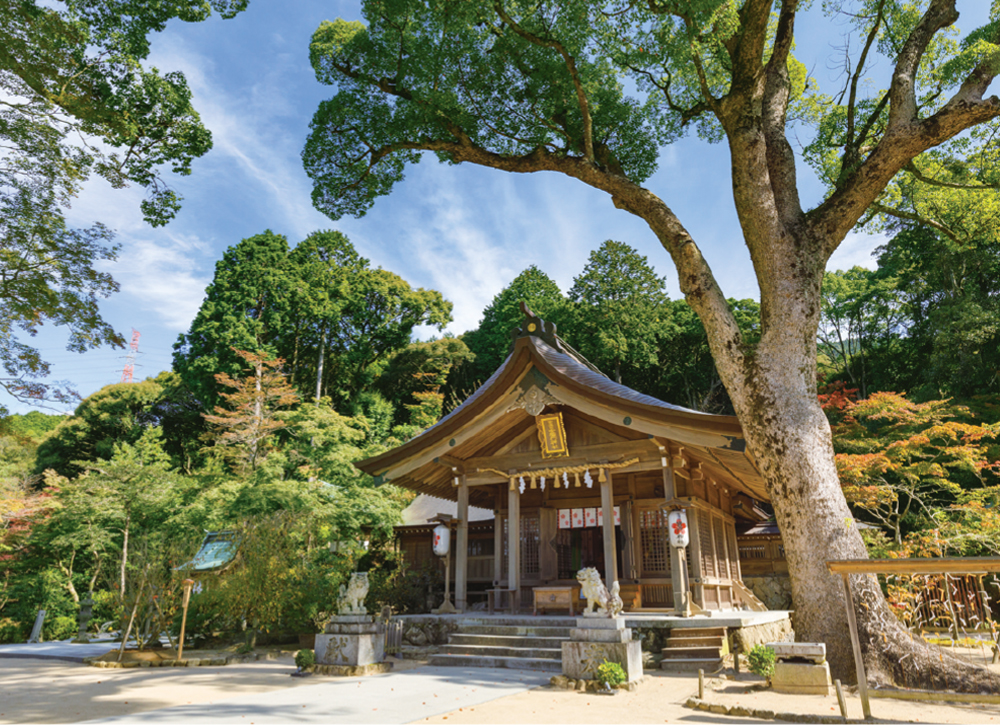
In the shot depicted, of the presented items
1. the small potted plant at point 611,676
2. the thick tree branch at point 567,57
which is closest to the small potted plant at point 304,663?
the small potted plant at point 611,676

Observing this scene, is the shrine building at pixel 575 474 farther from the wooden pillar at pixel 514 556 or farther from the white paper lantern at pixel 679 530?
the white paper lantern at pixel 679 530

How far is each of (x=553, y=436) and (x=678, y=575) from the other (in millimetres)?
3444

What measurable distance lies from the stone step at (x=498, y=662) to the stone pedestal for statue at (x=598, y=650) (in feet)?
4.80

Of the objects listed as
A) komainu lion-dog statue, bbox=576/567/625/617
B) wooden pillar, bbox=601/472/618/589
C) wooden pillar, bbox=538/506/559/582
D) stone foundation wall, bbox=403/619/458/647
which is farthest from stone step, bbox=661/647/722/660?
wooden pillar, bbox=538/506/559/582

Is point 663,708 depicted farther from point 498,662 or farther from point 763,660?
point 498,662

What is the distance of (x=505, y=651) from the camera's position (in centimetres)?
929

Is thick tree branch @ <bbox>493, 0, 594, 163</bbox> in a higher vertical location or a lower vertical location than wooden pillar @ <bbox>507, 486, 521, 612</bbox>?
higher

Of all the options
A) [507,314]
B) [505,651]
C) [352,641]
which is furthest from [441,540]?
[507,314]

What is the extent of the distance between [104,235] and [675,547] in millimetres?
10240

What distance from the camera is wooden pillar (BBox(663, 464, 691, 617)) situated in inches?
384

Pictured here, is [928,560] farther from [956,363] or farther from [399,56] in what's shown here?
[956,363]

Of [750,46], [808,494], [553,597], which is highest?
[750,46]

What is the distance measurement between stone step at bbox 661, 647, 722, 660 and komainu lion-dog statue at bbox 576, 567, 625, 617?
76.4 inches

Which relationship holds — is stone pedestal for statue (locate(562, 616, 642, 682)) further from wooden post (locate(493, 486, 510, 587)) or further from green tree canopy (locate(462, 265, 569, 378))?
green tree canopy (locate(462, 265, 569, 378))
